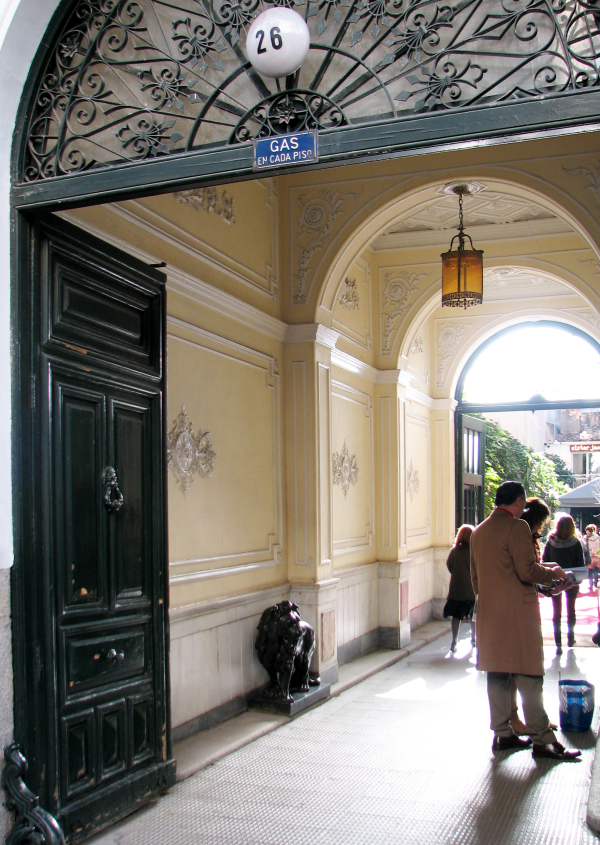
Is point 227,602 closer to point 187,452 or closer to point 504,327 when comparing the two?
point 187,452

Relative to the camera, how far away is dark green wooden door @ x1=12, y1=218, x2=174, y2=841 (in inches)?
122

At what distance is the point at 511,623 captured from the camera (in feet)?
14.8

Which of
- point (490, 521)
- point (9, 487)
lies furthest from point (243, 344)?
point (9, 487)

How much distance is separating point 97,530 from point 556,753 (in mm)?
2848

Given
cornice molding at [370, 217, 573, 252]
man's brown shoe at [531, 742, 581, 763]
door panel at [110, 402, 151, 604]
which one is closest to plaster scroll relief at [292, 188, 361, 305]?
cornice molding at [370, 217, 573, 252]

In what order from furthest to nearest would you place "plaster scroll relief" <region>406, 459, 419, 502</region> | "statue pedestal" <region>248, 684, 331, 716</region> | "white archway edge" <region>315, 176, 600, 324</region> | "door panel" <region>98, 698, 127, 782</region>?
"plaster scroll relief" <region>406, 459, 419, 502</region>
"white archway edge" <region>315, 176, 600, 324</region>
"statue pedestal" <region>248, 684, 331, 716</region>
"door panel" <region>98, 698, 127, 782</region>

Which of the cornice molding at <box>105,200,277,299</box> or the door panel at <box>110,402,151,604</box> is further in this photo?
the cornice molding at <box>105,200,277,299</box>

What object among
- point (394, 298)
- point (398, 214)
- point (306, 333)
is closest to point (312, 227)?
point (398, 214)

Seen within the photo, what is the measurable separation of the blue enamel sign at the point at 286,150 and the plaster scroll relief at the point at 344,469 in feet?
16.0

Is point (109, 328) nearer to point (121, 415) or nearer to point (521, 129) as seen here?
point (121, 415)

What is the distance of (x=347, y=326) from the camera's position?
783 cm

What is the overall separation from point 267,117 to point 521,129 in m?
0.82

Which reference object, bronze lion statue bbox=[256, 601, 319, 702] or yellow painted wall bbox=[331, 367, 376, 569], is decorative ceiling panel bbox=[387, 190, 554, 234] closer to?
yellow painted wall bbox=[331, 367, 376, 569]

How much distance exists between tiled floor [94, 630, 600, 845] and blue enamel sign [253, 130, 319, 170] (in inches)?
108
